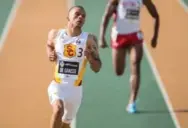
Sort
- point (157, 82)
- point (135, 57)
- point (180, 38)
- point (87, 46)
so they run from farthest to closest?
1. point (180, 38)
2. point (157, 82)
3. point (135, 57)
4. point (87, 46)

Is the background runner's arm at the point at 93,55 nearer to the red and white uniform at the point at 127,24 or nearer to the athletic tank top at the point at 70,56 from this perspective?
the athletic tank top at the point at 70,56

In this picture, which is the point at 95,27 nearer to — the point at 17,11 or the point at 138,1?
the point at 17,11

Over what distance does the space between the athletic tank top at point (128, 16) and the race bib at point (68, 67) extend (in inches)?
79.3

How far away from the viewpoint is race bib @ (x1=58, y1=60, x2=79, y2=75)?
5.89 metres

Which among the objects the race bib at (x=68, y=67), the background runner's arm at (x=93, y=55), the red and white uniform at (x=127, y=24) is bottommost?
the race bib at (x=68, y=67)

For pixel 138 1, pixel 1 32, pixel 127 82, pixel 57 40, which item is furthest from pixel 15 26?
pixel 57 40

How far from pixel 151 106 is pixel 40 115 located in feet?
5.36

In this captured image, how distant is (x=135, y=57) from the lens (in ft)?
24.7

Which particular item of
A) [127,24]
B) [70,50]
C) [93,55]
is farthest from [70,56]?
[127,24]

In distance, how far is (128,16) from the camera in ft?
25.6

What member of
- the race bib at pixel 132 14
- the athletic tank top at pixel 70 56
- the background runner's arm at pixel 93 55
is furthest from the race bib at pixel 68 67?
the race bib at pixel 132 14

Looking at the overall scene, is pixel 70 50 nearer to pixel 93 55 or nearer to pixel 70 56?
pixel 70 56

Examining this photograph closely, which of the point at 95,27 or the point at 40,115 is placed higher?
the point at 95,27

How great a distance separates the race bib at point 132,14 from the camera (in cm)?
775
